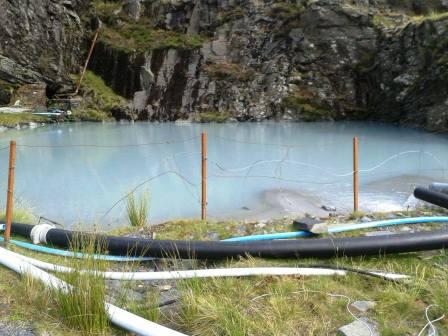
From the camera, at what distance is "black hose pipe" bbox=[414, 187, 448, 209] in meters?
5.55

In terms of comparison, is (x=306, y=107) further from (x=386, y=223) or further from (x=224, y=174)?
(x=386, y=223)

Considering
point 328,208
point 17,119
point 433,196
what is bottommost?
point 328,208

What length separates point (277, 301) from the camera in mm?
2869

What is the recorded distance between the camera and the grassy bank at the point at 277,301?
105 inches

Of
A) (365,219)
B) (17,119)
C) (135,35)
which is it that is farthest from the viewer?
(135,35)

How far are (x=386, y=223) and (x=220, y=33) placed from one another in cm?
2344

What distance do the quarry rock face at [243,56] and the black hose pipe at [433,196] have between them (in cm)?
1568

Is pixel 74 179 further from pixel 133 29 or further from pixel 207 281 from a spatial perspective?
pixel 133 29

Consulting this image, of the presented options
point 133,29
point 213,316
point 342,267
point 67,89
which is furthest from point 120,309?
point 133,29

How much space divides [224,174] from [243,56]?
690 inches

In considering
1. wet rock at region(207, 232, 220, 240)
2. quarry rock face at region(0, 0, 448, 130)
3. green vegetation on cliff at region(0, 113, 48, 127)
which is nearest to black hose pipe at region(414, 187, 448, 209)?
wet rock at region(207, 232, 220, 240)

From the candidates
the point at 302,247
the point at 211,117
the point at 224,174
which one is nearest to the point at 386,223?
the point at 302,247

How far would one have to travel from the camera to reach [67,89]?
25766 mm

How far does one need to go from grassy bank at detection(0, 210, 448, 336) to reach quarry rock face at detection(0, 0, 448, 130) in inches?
739
